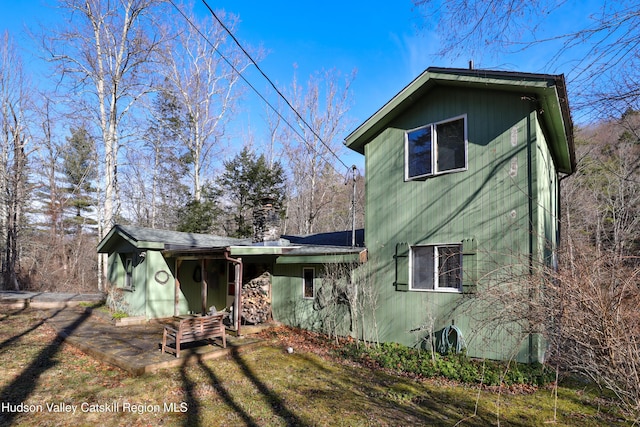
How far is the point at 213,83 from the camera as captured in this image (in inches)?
842

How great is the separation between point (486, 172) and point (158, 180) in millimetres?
22537

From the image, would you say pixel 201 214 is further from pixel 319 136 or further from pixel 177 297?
pixel 319 136

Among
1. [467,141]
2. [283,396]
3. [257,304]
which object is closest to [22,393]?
[283,396]

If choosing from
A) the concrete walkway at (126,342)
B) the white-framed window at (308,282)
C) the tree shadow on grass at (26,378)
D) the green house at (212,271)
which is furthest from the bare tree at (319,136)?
the tree shadow on grass at (26,378)

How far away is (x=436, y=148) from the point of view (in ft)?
25.5

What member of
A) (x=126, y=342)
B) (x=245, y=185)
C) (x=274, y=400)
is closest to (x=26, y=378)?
(x=126, y=342)

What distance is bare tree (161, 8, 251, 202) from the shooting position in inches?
807

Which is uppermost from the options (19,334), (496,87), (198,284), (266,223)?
(496,87)

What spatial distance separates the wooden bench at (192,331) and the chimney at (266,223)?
13.1 feet

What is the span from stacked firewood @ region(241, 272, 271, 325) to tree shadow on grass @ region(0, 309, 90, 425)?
462 centimetres

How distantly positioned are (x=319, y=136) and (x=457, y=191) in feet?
54.3

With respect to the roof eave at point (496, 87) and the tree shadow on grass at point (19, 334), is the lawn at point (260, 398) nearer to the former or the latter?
the tree shadow on grass at point (19, 334)

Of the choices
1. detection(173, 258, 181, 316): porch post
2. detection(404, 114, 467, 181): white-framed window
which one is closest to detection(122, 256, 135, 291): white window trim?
detection(173, 258, 181, 316): porch post

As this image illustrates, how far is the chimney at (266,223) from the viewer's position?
1164 centimetres
